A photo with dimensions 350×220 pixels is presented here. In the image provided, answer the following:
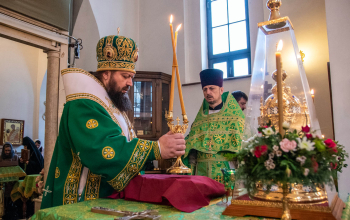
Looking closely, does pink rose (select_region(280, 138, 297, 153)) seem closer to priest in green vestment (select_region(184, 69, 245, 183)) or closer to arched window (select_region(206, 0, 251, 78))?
priest in green vestment (select_region(184, 69, 245, 183))

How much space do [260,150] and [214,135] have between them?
6.68 ft

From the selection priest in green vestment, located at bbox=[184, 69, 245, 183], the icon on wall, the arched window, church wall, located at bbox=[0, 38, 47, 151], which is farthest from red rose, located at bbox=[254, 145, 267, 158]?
church wall, located at bbox=[0, 38, 47, 151]

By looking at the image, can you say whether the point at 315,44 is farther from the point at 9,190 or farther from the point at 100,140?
the point at 9,190

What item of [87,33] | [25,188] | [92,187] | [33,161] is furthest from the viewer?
[33,161]

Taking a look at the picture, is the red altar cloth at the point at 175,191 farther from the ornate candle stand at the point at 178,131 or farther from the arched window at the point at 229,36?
the arched window at the point at 229,36

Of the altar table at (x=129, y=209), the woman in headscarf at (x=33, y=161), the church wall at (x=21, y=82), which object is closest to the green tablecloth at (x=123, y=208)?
the altar table at (x=129, y=209)

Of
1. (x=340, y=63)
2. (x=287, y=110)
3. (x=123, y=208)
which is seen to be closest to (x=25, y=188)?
(x=123, y=208)

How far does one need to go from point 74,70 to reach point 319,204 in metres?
1.74

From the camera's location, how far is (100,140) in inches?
68.3

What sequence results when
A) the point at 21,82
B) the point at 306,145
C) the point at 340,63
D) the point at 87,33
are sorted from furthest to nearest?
the point at 21,82
the point at 87,33
the point at 340,63
the point at 306,145

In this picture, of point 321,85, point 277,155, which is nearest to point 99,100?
point 277,155

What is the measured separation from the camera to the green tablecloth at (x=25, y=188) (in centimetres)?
590

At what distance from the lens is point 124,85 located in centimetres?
229

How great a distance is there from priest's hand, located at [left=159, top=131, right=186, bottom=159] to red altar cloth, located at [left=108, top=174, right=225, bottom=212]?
0.54ft
